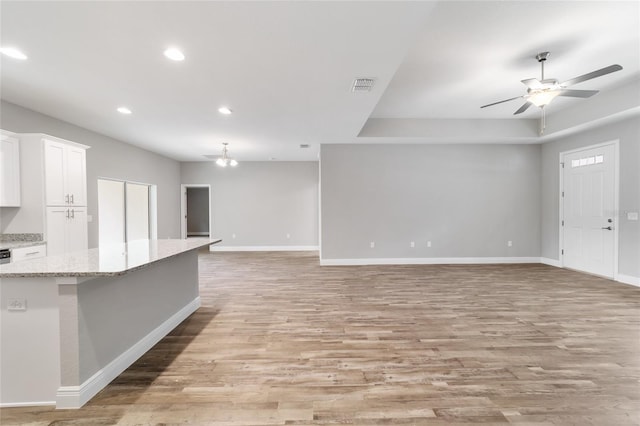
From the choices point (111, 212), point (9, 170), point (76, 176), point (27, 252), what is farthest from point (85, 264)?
point (111, 212)

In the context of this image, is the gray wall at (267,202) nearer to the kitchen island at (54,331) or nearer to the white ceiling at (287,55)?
the white ceiling at (287,55)

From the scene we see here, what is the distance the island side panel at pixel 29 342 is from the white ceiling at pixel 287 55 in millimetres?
2024

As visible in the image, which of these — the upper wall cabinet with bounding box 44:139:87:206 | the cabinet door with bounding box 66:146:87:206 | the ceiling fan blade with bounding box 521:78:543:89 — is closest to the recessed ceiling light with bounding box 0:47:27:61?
the upper wall cabinet with bounding box 44:139:87:206

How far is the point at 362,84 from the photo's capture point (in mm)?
3195

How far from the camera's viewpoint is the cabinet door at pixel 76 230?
4.06m

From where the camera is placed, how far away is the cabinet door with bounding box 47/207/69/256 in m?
3.76

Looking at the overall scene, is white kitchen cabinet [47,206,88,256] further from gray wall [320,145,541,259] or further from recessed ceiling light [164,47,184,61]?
gray wall [320,145,541,259]

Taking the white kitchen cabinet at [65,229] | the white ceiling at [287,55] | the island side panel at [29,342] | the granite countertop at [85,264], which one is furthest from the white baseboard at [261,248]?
the island side panel at [29,342]

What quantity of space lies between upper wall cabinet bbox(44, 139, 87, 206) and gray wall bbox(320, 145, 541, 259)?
16.6 ft

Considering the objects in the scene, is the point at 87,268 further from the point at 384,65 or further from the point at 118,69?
the point at 384,65

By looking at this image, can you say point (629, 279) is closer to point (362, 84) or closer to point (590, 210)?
point (590, 210)

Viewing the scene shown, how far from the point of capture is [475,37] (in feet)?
9.41

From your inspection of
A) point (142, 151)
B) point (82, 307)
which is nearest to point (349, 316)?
point (82, 307)

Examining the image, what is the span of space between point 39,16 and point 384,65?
285 cm
